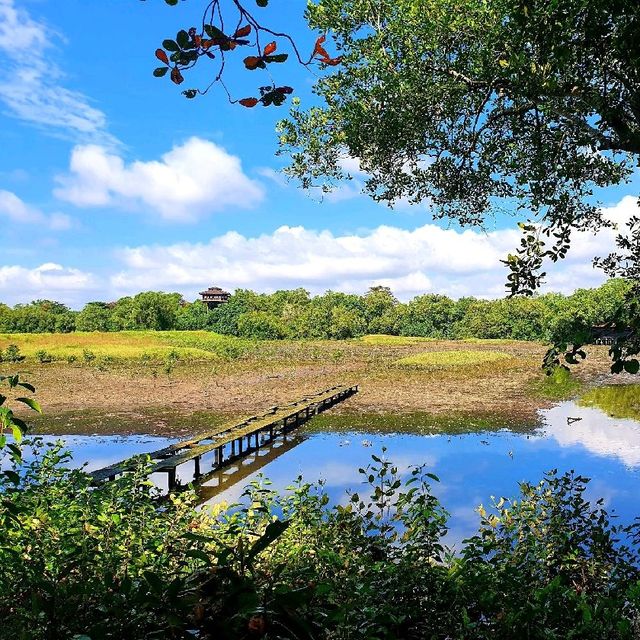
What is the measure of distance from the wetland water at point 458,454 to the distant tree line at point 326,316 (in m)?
62.2

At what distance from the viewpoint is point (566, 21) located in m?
4.12

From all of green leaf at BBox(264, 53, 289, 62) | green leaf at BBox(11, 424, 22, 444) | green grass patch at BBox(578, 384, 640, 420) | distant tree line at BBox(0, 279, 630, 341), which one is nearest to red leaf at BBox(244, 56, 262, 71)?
green leaf at BBox(264, 53, 289, 62)

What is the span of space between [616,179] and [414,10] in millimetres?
3508

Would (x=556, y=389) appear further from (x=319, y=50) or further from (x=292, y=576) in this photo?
(x=319, y=50)

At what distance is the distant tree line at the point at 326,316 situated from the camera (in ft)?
270

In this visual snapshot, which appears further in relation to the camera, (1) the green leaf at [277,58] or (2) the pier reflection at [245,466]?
(2) the pier reflection at [245,466]

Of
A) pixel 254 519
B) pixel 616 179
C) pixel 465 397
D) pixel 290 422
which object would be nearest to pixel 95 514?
pixel 254 519

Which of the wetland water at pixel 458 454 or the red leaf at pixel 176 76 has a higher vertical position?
the red leaf at pixel 176 76

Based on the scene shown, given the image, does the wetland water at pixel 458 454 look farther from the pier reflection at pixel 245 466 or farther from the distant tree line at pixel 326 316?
the distant tree line at pixel 326 316

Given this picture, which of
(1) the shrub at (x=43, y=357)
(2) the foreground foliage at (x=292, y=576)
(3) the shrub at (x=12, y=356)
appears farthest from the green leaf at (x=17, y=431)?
(3) the shrub at (x=12, y=356)

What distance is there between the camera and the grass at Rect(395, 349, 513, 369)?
135ft

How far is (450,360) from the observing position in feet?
146

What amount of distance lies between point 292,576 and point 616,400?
82.6 ft

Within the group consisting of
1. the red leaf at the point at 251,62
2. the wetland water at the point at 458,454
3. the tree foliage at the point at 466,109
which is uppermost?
the tree foliage at the point at 466,109
